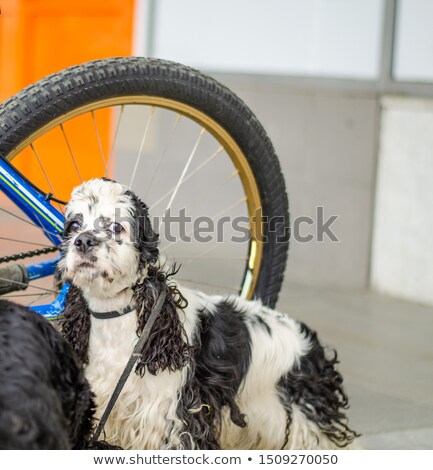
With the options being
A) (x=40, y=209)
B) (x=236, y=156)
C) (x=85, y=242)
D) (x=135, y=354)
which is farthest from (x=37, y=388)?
(x=236, y=156)

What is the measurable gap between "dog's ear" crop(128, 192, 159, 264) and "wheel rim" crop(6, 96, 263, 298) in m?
0.60

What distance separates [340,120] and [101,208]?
4.05 metres

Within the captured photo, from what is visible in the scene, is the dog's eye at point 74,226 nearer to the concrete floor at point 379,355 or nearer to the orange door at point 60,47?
the concrete floor at point 379,355

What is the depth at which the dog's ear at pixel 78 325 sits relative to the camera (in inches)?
112

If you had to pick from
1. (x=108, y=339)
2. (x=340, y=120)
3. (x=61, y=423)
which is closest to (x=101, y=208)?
(x=108, y=339)

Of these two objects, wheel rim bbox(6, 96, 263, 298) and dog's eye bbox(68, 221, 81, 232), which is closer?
dog's eye bbox(68, 221, 81, 232)

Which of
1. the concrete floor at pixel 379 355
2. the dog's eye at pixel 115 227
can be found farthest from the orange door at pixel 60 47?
the dog's eye at pixel 115 227

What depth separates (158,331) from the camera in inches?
109

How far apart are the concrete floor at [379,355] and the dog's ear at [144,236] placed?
1.44 meters

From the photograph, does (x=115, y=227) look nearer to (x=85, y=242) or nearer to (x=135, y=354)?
(x=85, y=242)

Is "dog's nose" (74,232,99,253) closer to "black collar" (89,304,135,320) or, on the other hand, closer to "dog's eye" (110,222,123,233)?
"dog's eye" (110,222,123,233)

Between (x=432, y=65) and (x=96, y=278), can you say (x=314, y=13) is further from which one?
(x=96, y=278)

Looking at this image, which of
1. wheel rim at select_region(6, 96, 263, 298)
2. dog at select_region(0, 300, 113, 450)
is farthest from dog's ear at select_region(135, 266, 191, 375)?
wheel rim at select_region(6, 96, 263, 298)

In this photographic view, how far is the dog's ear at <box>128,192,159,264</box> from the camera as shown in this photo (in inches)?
107
